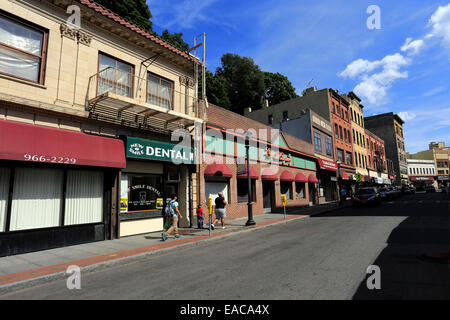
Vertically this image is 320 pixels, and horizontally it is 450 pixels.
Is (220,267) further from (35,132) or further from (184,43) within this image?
(184,43)

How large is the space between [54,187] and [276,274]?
8.04 m

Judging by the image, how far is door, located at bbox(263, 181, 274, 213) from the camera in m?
20.4

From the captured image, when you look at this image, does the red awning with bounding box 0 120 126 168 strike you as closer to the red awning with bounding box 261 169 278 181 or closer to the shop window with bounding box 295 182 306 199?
the red awning with bounding box 261 169 278 181

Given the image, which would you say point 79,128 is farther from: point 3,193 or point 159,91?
point 159,91

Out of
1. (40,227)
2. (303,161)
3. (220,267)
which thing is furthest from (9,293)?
(303,161)

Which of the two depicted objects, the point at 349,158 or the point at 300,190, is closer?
the point at 300,190

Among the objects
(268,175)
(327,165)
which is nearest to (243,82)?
(327,165)

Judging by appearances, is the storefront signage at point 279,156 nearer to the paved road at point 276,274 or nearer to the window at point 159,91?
the window at point 159,91

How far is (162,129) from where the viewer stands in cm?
1215

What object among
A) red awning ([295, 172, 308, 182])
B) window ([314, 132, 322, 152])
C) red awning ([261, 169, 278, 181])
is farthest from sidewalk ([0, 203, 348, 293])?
window ([314, 132, 322, 152])

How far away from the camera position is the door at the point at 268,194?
20.4m

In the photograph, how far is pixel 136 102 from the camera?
962 cm

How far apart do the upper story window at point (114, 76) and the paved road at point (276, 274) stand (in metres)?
7.21

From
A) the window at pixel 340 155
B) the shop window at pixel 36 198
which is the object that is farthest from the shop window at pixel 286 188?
the shop window at pixel 36 198
